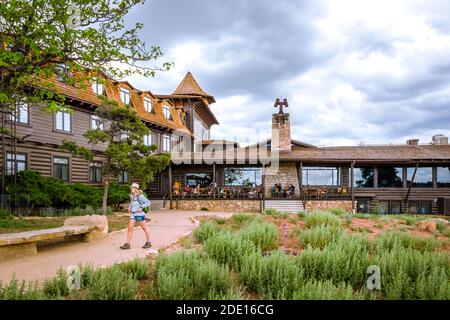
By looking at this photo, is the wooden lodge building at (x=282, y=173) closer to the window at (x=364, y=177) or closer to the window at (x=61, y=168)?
the window at (x=364, y=177)

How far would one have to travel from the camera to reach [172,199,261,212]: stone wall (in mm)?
23812

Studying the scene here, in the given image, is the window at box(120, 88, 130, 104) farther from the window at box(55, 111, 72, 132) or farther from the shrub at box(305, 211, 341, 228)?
the shrub at box(305, 211, 341, 228)

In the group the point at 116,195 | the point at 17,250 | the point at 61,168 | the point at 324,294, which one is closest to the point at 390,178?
the point at 116,195

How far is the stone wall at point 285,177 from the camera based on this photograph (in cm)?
2572

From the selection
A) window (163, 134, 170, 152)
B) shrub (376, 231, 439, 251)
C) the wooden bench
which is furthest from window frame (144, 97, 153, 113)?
shrub (376, 231, 439, 251)

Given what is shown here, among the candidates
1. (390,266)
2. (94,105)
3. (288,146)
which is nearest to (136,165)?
(94,105)

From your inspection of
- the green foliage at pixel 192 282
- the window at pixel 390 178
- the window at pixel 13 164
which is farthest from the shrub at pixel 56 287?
the window at pixel 390 178

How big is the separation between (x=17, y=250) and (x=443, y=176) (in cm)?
2871

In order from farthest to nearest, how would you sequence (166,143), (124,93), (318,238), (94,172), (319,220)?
(166,143) < (124,93) < (94,172) < (319,220) < (318,238)

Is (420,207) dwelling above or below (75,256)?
below

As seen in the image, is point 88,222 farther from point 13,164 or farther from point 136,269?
point 13,164

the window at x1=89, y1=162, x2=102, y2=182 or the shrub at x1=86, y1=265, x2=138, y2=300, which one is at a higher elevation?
the window at x1=89, y1=162, x2=102, y2=182

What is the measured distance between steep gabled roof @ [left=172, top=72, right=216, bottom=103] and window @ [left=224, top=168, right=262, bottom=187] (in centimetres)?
1113

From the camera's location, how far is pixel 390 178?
26.4 metres
